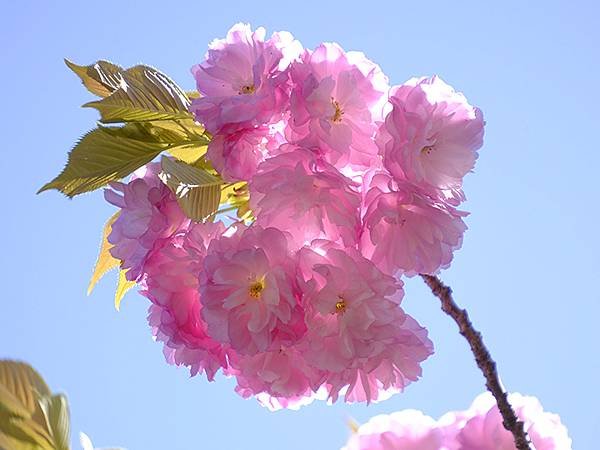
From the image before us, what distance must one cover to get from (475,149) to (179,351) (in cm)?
29

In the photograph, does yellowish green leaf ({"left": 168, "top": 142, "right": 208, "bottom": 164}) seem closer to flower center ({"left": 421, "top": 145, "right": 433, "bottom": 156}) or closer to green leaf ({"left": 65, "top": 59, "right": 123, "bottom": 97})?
green leaf ({"left": 65, "top": 59, "right": 123, "bottom": 97})

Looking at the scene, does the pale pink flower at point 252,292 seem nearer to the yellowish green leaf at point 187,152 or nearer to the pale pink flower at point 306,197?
the pale pink flower at point 306,197

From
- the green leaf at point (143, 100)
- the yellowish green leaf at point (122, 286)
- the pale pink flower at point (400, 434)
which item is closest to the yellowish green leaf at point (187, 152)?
the green leaf at point (143, 100)

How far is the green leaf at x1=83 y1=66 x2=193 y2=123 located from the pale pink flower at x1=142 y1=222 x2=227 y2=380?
0.40 feet

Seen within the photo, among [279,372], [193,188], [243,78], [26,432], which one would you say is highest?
[243,78]

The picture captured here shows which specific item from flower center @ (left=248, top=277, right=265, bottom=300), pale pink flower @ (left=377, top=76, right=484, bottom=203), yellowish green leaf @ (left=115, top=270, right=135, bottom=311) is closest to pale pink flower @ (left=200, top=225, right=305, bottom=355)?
flower center @ (left=248, top=277, right=265, bottom=300)

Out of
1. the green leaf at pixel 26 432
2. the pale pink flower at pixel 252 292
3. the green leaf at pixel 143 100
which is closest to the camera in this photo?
the green leaf at pixel 26 432

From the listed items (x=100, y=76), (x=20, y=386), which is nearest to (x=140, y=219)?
(x=100, y=76)

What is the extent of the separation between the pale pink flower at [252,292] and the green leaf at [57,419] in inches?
8.0

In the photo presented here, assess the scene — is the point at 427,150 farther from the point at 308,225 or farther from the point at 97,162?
the point at 97,162

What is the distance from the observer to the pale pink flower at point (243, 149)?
2.34ft

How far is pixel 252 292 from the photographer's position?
0.68m

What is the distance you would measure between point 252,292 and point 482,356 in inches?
8.0

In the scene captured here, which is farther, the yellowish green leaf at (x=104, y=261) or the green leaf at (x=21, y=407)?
the yellowish green leaf at (x=104, y=261)
